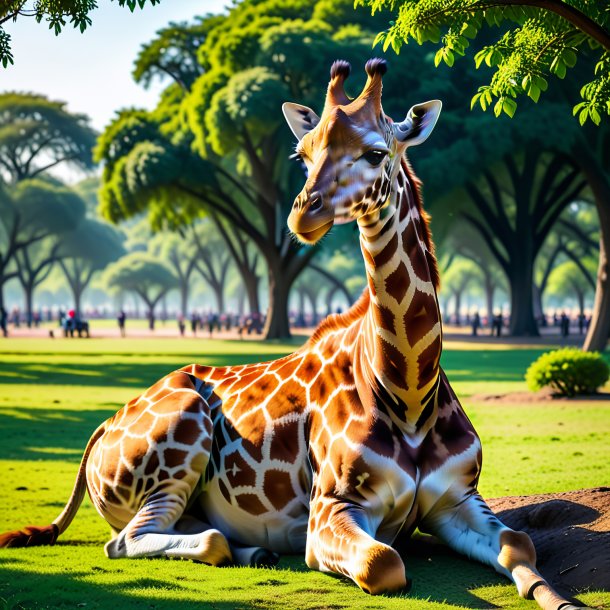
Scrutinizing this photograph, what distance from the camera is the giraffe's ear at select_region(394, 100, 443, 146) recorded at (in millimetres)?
6695

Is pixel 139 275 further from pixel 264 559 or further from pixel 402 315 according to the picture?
pixel 402 315

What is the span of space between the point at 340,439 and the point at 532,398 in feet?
48.1

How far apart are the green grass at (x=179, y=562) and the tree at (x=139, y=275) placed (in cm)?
6657

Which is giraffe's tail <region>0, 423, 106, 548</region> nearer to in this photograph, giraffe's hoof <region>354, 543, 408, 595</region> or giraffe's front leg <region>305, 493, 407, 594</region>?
giraffe's front leg <region>305, 493, 407, 594</region>

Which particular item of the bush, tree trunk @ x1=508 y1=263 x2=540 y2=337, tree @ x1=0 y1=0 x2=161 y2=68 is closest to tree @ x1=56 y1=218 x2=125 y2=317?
tree trunk @ x1=508 y1=263 x2=540 y2=337

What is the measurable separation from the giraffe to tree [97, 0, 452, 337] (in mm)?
31451

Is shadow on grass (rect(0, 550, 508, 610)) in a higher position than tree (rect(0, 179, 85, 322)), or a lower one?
lower

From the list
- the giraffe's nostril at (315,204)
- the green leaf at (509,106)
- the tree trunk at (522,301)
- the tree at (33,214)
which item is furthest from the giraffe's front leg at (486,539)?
the tree at (33,214)

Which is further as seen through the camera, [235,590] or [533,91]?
[533,91]

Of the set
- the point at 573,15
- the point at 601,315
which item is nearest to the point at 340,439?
the point at 573,15

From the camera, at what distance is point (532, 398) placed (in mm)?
20672

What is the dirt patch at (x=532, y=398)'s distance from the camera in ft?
66.6

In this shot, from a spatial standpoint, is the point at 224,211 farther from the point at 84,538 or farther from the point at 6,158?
the point at 84,538

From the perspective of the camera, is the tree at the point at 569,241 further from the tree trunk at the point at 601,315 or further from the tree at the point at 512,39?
the tree at the point at 512,39
